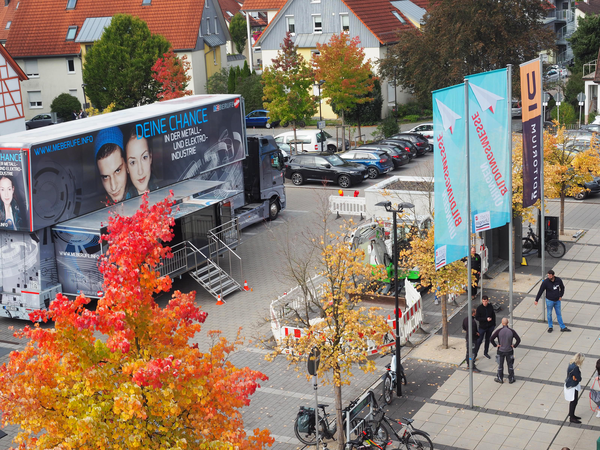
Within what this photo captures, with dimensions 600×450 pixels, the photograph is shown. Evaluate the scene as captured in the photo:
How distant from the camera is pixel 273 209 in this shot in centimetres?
3006

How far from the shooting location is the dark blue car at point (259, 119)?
53406 mm

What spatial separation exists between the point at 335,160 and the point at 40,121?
90.3 ft

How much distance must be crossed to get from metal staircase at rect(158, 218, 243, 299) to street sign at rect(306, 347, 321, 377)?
897 centimetres

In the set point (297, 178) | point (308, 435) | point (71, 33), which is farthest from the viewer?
point (71, 33)

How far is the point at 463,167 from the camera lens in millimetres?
14797

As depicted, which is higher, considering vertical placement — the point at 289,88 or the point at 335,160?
the point at 289,88

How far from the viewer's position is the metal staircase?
21.6m

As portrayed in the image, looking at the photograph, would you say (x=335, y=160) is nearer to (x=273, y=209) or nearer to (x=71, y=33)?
(x=273, y=209)

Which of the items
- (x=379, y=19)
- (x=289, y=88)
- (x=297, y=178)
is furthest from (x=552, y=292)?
(x=379, y=19)

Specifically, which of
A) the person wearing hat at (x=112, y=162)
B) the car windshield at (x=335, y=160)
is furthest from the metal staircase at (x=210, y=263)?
the car windshield at (x=335, y=160)

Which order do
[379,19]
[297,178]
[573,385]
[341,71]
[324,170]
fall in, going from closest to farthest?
[573,385] < [324,170] < [297,178] < [341,71] < [379,19]

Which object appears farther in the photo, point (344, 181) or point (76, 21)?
point (76, 21)

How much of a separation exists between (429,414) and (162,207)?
732 cm

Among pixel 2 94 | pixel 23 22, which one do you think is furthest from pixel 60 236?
pixel 23 22
